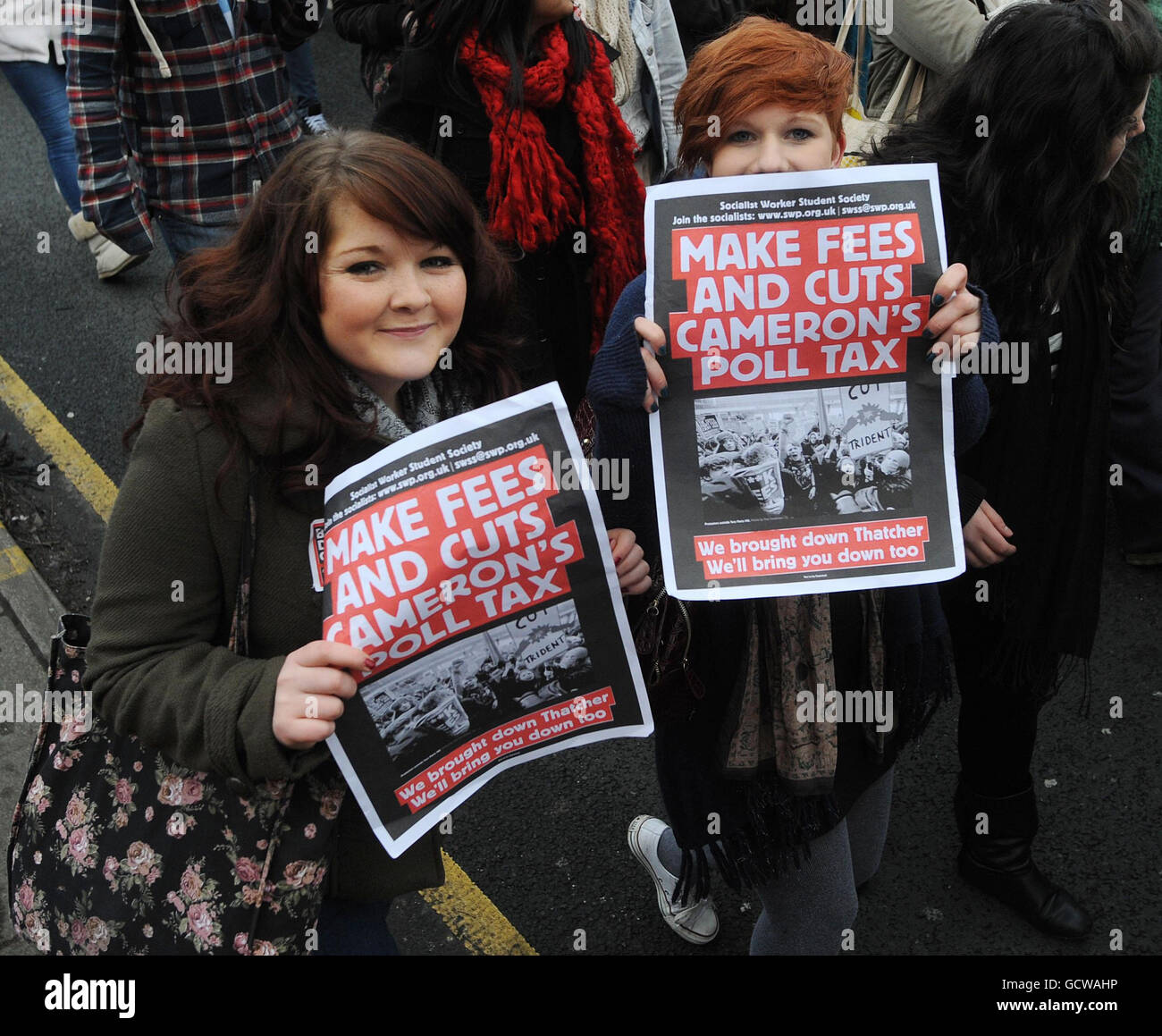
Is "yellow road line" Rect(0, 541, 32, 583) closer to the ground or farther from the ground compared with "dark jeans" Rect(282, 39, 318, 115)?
closer to the ground

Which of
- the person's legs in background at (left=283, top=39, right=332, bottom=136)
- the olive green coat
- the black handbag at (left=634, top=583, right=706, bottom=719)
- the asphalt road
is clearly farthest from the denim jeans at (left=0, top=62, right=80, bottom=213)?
the black handbag at (left=634, top=583, right=706, bottom=719)

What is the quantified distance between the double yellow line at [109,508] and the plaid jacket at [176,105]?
3.25ft

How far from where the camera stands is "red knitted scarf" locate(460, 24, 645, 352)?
10.4 ft

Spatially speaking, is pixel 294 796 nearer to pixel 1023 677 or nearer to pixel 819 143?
pixel 819 143

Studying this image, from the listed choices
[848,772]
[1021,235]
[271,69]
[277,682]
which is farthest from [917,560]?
[271,69]

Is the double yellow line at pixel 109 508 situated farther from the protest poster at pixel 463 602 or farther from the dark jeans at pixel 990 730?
the protest poster at pixel 463 602

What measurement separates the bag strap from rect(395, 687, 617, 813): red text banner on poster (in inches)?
12.6

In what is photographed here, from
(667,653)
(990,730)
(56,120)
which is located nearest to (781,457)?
(667,653)

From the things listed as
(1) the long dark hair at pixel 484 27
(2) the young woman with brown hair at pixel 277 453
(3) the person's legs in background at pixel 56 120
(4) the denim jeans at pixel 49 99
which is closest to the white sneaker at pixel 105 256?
(3) the person's legs in background at pixel 56 120

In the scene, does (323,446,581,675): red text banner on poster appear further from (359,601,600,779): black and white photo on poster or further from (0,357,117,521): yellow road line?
(0,357,117,521): yellow road line

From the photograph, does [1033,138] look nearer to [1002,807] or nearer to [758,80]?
[758,80]

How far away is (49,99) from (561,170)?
2881mm

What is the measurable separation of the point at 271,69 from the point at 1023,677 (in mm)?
2817

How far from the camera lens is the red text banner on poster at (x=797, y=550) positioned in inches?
71.3
